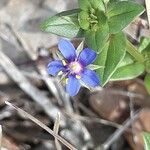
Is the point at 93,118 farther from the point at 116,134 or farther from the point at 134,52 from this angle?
the point at 134,52

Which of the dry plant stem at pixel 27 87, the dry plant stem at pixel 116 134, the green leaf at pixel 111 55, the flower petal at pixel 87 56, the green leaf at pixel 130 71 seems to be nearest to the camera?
the flower petal at pixel 87 56

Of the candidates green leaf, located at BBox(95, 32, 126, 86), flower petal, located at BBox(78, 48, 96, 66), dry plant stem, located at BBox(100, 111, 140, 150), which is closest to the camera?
flower petal, located at BBox(78, 48, 96, 66)

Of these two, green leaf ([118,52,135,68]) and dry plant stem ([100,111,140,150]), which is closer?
green leaf ([118,52,135,68])

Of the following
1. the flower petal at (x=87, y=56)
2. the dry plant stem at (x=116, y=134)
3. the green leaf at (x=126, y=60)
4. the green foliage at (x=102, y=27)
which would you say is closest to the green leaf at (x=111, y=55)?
the green foliage at (x=102, y=27)

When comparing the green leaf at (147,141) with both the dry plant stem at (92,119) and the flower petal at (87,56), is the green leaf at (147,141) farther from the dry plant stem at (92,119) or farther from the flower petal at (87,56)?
the dry plant stem at (92,119)

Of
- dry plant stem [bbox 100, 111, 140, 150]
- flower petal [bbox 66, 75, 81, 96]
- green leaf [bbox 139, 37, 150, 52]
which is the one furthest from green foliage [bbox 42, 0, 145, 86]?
dry plant stem [bbox 100, 111, 140, 150]

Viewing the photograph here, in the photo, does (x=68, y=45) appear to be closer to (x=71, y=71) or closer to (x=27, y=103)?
(x=71, y=71)

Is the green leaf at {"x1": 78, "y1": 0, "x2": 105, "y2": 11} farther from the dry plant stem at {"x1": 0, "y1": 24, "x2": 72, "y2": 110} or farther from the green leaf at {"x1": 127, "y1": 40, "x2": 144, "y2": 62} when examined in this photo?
the dry plant stem at {"x1": 0, "y1": 24, "x2": 72, "y2": 110}

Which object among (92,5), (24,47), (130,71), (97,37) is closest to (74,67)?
(97,37)
